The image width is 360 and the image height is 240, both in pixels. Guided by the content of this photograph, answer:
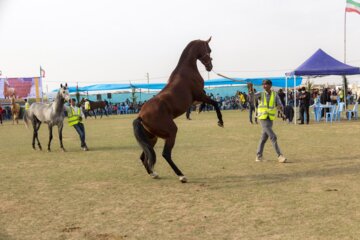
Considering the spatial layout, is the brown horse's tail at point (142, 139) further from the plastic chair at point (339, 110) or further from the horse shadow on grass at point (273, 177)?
the plastic chair at point (339, 110)

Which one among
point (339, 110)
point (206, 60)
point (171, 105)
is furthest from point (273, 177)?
point (339, 110)

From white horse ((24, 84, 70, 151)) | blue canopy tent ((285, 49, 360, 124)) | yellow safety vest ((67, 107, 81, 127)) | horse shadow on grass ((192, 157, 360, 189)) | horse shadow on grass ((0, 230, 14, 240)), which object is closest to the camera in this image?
horse shadow on grass ((0, 230, 14, 240))

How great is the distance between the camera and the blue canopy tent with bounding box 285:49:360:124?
17.8 meters

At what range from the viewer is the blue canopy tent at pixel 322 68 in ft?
58.2

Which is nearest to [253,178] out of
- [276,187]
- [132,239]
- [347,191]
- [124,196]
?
[276,187]

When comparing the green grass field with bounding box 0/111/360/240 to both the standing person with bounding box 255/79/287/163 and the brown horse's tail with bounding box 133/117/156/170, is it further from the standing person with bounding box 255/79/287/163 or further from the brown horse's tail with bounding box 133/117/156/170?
the brown horse's tail with bounding box 133/117/156/170

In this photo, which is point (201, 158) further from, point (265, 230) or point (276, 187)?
point (265, 230)

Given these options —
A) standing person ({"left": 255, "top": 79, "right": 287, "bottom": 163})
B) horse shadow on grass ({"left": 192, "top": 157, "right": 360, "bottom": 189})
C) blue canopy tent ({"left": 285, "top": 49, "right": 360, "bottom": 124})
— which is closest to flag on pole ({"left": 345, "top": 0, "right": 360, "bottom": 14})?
blue canopy tent ({"left": 285, "top": 49, "right": 360, "bottom": 124})

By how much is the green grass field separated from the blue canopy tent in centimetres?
815

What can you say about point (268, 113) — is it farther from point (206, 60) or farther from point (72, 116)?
point (72, 116)

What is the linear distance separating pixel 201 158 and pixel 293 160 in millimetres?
2351

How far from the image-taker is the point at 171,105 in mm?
6812

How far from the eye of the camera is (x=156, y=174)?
7195 mm

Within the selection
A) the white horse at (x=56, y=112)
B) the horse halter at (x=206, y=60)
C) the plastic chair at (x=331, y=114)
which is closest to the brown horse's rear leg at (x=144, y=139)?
the horse halter at (x=206, y=60)
